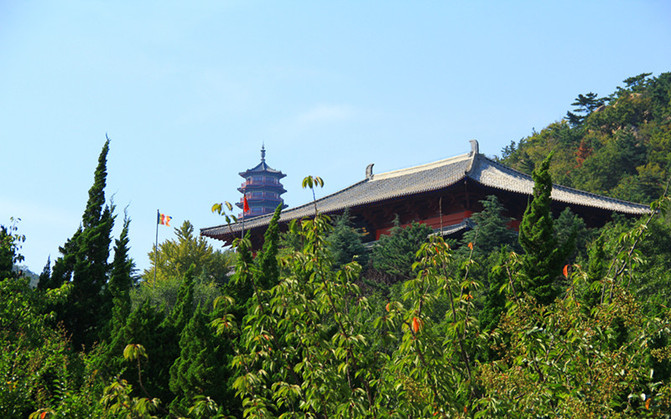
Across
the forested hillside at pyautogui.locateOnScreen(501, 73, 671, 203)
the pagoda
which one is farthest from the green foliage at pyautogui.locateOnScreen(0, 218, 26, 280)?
the pagoda

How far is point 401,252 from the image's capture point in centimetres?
2155

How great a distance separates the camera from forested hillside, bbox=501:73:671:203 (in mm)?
47688

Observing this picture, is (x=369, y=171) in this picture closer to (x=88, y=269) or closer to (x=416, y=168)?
(x=416, y=168)

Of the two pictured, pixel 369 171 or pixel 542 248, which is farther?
pixel 369 171

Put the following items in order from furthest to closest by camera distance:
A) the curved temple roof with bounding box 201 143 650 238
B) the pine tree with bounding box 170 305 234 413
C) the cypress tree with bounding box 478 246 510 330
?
the curved temple roof with bounding box 201 143 650 238, the cypress tree with bounding box 478 246 510 330, the pine tree with bounding box 170 305 234 413

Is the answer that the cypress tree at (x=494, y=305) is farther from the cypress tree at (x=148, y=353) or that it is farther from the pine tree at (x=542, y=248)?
the cypress tree at (x=148, y=353)

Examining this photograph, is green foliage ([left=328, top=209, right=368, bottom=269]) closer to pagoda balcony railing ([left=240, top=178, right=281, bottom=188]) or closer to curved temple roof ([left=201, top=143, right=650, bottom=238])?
curved temple roof ([left=201, top=143, right=650, bottom=238])

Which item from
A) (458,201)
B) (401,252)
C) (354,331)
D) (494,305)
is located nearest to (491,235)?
(401,252)

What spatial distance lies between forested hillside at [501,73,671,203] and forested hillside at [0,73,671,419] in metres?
25.2

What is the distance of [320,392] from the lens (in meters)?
6.57

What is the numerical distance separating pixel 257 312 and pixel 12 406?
412 cm

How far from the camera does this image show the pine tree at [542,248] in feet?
40.7

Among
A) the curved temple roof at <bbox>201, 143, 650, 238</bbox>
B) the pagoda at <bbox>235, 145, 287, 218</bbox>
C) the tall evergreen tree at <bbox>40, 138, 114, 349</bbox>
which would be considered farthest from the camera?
the pagoda at <bbox>235, 145, 287, 218</bbox>

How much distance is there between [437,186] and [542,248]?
1308cm
